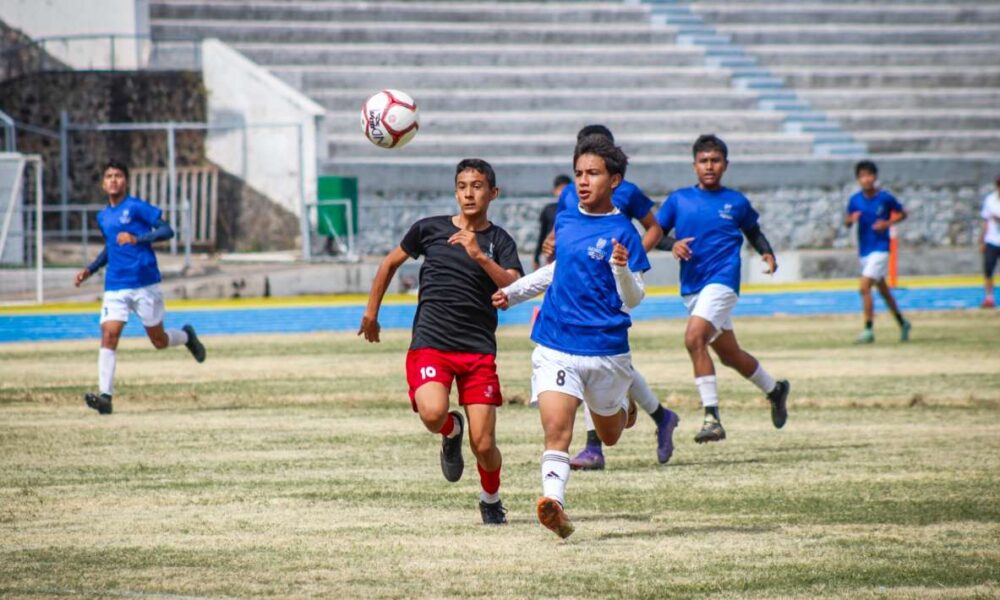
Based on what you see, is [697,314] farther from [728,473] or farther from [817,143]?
[817,143]

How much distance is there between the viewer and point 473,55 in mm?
34438

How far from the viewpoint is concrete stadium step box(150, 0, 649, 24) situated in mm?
33625

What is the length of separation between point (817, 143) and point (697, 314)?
23.4 m

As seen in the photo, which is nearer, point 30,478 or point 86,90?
point 30,478

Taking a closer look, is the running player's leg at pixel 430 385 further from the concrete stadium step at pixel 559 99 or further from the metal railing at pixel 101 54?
the metal railing at pixel 101 54

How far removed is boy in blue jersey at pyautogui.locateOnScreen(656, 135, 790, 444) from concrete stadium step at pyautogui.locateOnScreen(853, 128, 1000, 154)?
23769 millimetres

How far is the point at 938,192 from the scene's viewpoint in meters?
32.9

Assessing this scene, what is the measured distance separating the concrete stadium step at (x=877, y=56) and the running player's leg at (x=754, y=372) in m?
25.9

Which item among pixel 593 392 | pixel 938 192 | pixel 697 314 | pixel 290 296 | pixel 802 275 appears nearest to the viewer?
pixel 593 392

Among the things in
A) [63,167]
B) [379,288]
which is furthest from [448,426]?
[63,167]

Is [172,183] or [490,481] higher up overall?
[172,183]

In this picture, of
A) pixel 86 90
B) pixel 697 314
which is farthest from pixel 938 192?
pixel 697 314

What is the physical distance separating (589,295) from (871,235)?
1270 centimetres

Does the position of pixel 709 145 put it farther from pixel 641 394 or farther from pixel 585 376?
pixel 585 376
